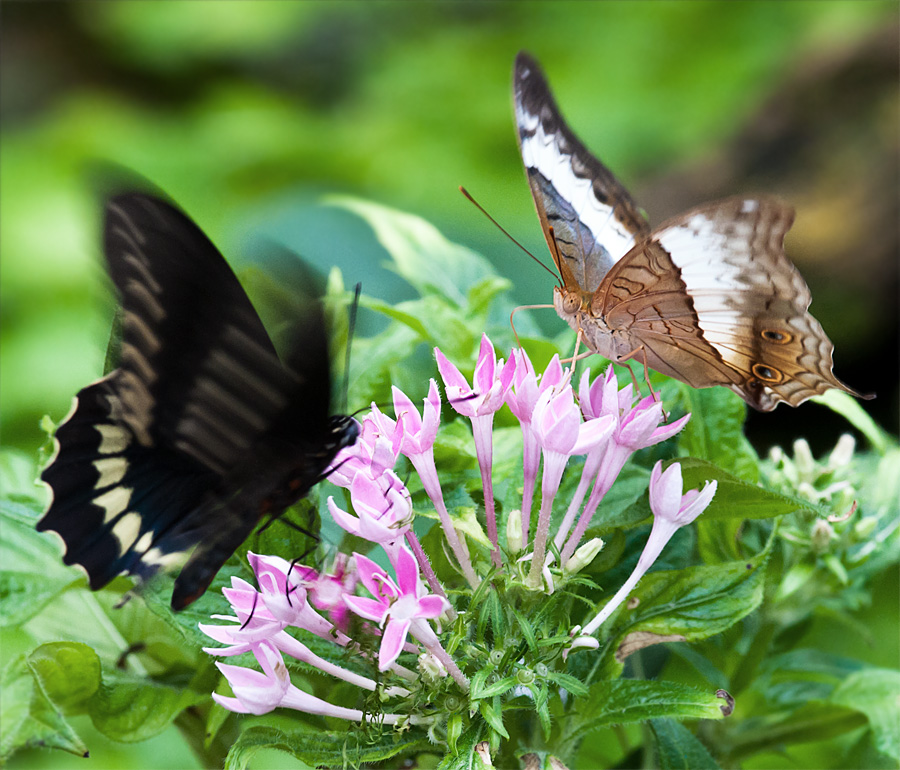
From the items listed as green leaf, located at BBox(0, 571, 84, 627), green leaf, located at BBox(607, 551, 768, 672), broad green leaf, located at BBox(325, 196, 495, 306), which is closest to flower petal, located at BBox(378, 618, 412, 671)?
green leaf, located at BBox(607, 551, 768, 672)

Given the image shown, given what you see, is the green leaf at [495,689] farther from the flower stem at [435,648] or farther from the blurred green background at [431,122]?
the blurred green background at [431,122]

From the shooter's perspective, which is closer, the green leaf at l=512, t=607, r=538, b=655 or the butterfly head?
the green leaf at l=512, t=607, r=538, b=655

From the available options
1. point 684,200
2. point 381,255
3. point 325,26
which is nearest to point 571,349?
point 381,255

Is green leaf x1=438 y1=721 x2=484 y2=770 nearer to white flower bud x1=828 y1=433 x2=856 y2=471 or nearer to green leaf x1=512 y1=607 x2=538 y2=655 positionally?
green leaf x1=512 y1=607 x2=538 y2=655

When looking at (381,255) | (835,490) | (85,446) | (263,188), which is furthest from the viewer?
(263,188)

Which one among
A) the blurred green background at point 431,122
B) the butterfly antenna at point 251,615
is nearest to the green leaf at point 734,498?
the butterfly antenna at point 251,615

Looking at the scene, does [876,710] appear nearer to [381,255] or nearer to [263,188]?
[381,255]
